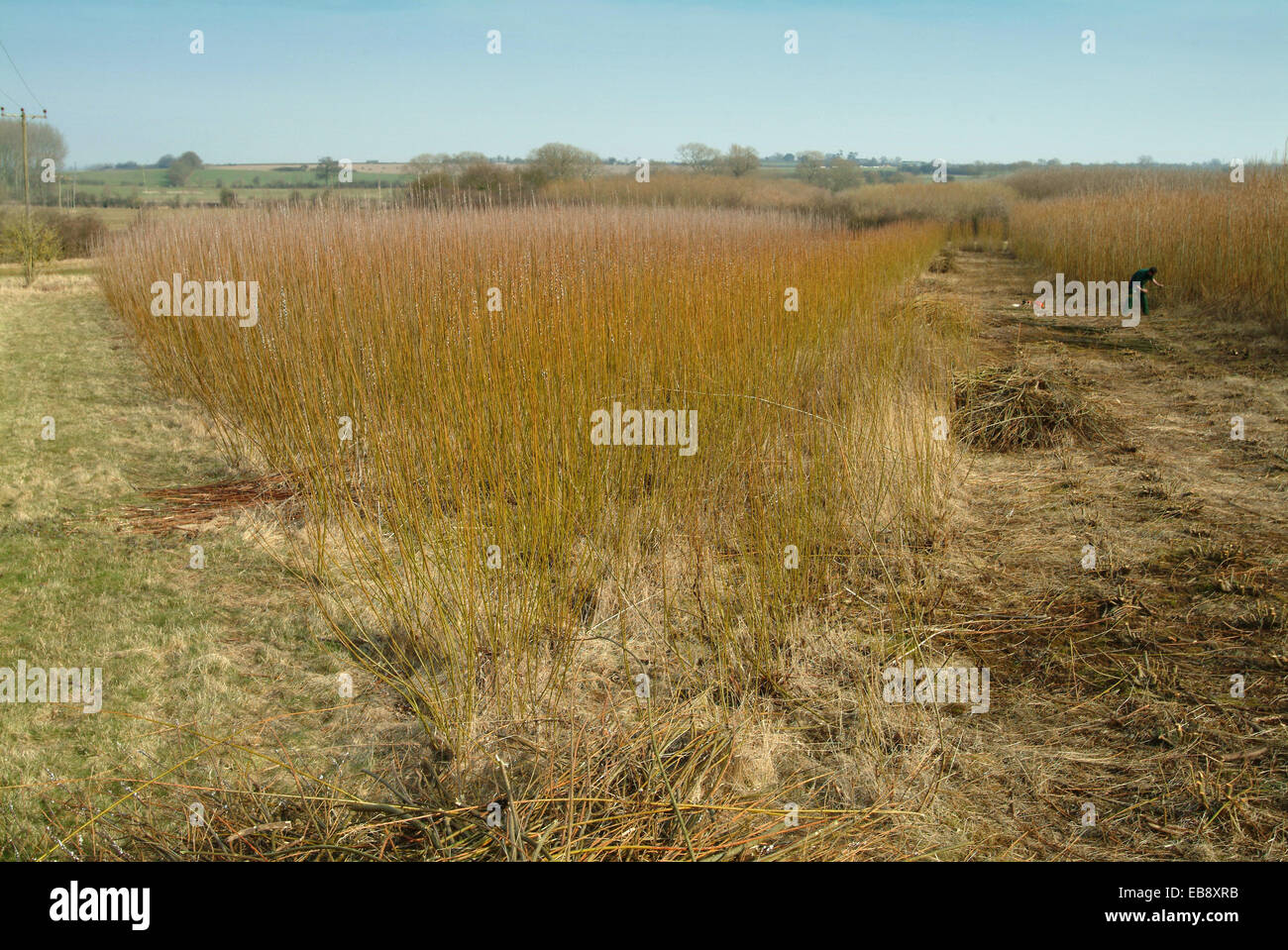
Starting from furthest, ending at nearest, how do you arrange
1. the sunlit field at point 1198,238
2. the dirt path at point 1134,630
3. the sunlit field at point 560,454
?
the sunlit field at point 1198,238 < the sunlit field at point 560,454 < the dirt path at point 1134,630

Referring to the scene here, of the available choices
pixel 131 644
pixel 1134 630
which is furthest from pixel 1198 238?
pixel 131 644

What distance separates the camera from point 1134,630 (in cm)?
324

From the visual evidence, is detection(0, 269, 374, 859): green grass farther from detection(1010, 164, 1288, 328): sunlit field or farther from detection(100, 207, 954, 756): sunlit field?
detection(1010, 164, 1288, 328): sunlit field

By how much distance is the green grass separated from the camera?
229cm

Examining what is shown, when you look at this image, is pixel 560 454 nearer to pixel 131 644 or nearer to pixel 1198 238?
pixel 131 644

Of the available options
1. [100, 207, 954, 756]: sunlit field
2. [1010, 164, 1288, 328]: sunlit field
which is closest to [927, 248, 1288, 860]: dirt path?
[100, 207, 954, 756]: sunlit field

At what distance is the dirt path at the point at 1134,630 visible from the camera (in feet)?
7.43

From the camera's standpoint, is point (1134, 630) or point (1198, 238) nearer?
point (1134, 630)

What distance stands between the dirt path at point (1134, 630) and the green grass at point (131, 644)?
212 cm

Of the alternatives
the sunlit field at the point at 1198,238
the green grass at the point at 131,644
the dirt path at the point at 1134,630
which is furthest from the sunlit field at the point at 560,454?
the sunlit field at the point at 1198,238

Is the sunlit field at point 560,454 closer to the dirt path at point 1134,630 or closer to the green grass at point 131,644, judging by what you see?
the green grass at point 131,644

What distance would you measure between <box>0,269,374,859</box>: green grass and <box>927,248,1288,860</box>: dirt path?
6.97ft

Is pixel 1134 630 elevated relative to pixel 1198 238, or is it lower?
lower

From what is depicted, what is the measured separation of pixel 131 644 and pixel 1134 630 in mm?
3693
